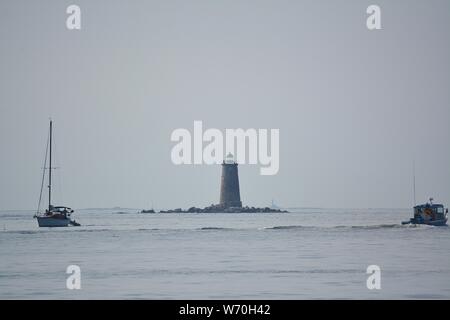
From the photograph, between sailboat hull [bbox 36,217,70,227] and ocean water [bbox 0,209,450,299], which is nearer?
ocean water [bbox 0,209,450,299]

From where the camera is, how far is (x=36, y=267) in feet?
132

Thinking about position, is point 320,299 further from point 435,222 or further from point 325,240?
point 435,222

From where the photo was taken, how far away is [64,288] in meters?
30.9

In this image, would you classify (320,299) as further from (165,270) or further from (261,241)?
(261,241)

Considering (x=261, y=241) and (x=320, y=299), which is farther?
(x=261, y=241)

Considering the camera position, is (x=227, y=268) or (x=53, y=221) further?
(x=53, y=221)

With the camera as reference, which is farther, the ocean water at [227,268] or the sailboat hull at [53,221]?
the sailboat hull at [53,221]

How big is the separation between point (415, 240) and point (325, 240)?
21.5 feet
